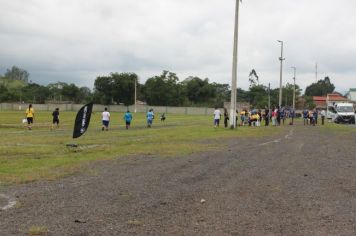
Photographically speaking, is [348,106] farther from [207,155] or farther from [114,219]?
[114,219]

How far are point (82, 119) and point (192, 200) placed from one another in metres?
11.0

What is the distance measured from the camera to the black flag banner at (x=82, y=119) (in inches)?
756

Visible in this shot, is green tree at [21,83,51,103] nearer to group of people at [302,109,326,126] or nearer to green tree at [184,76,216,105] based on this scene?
green tree at [184,76,216,105]

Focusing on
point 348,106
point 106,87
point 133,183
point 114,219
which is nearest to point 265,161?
point 133,183

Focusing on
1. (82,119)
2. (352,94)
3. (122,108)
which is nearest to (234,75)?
(82,119)

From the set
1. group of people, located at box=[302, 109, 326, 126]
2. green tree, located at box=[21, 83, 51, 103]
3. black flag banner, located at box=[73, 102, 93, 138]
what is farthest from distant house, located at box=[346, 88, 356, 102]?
black flag banner, located at box=[73, 102, 93, 138]

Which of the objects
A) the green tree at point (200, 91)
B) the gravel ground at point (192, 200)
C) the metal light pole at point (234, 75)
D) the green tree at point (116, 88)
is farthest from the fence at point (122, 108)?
the gravel ground at point (192, 200)

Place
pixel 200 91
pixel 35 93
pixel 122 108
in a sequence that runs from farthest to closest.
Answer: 1. pixel 35 93
2. pixel 200 91
3. pixel 122 108

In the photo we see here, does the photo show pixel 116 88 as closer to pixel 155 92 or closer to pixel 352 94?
pixel 155 92

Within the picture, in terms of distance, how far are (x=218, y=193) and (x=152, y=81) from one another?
123 metres

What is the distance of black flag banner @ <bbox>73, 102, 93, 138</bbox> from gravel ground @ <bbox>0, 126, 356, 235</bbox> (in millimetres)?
4850

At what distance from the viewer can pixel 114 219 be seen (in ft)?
25.1

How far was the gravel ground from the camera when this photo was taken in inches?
285

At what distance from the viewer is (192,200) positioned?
30.3 feet
